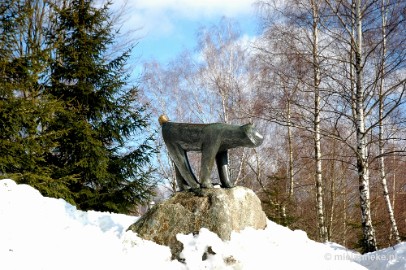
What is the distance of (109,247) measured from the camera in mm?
4195

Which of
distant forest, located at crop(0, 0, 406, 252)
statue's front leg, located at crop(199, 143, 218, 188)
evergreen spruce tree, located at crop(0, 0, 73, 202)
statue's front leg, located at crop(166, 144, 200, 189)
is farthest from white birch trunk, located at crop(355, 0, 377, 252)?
evergreen spruce tree, located at crop(0, 0, 73, 202)

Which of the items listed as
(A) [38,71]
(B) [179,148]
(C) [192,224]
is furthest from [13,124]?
(C) [192,224]

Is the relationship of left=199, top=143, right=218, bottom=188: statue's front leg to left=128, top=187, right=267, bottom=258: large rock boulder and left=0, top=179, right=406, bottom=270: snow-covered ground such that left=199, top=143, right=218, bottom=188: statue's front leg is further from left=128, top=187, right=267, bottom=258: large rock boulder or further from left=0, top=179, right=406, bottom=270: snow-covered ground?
left=0, top=179, right=406, bottom=270: snow-covered ground

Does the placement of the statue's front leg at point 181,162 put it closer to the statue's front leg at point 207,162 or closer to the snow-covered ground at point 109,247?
the statue's front leg at point 207,162

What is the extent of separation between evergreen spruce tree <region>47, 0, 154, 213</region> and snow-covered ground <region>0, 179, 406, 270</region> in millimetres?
3538

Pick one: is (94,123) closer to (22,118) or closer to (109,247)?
(22,118)

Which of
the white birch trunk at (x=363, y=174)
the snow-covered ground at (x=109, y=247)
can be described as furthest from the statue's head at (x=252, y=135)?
the white birch trunk at (x=363, y=174)

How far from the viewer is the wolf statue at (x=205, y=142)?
479 cm

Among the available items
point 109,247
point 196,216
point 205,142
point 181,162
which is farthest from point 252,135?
point 109,247

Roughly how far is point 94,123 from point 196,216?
561 centimetres

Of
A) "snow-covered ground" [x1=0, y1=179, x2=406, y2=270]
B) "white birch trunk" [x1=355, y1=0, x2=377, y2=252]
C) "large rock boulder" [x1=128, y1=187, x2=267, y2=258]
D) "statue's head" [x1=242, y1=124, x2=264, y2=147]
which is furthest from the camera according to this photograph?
"white birch trunk" [x1=355, y1=0, x2=377, y2=252]

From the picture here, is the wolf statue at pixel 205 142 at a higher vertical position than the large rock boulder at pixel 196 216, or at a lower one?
higher

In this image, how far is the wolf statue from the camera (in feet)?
15.7

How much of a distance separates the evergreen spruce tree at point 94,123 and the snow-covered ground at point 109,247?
11.6 ft
